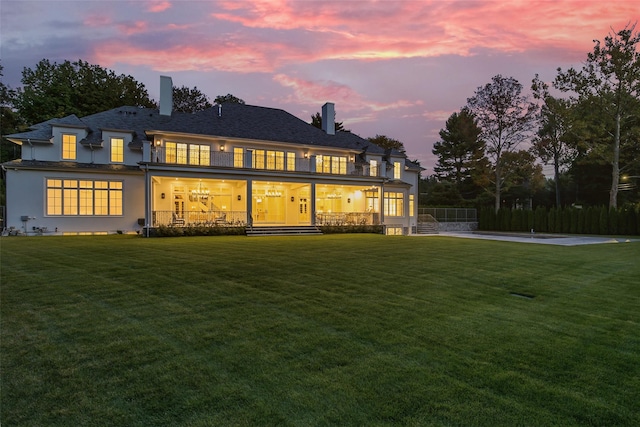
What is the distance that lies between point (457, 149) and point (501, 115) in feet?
34.2

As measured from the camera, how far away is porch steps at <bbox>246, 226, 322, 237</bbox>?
19375mm

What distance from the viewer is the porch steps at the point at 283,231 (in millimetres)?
19375

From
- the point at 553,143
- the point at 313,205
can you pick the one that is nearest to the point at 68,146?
the point at 313,205

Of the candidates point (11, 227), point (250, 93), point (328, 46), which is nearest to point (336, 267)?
point (328, 46)

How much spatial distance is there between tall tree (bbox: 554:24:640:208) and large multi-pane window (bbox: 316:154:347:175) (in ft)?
67.3

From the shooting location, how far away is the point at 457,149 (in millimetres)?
46719

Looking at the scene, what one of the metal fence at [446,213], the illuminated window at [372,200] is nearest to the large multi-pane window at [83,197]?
the illuminated window at [372,200]

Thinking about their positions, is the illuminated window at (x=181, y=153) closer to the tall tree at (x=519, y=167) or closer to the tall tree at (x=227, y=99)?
the tall tree at (x=227, y=99)

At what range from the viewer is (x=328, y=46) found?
17.3 metres

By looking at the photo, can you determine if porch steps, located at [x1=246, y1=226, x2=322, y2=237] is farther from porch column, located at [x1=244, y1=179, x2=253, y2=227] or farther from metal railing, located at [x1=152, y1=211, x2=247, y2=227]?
metal railing, located at [x1=152, y1=211, x2=247, y2=227]

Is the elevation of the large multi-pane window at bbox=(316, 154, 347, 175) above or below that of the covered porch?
above

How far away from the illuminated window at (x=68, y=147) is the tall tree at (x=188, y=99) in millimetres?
21068

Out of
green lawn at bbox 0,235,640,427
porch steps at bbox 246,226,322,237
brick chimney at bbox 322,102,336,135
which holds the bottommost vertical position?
green lawn at bbox 0,235,640,427

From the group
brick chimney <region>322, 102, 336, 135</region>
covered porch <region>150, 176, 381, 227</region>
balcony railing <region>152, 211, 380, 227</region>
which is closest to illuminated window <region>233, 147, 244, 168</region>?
covered porch <region>150, 176, 381, 227</region>
